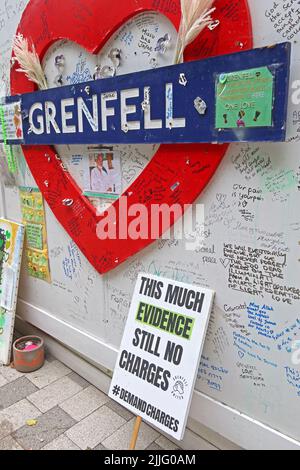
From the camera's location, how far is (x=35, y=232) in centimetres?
243

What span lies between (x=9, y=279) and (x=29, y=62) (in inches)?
53.8

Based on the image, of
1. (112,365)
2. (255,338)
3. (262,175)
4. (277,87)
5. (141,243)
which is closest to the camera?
(277,87)

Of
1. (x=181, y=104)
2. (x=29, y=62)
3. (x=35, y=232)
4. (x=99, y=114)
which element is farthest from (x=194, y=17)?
(x=35, y=232)

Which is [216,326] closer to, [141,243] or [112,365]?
[141,243]

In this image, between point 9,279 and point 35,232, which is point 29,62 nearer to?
point 35,232

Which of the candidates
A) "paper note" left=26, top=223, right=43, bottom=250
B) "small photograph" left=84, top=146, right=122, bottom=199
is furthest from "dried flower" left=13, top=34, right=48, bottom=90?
"paper note" left=26, top=223, right=43, bottom=250

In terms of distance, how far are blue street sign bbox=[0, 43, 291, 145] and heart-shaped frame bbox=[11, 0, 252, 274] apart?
8 cm

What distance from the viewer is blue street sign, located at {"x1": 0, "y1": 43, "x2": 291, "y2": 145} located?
1.14 m

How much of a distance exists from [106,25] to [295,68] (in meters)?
0.89

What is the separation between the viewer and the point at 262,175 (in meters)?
1.29

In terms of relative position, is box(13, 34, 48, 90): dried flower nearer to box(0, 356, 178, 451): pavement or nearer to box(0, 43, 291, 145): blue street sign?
box(0, 43, 291, 145): blue street sign
